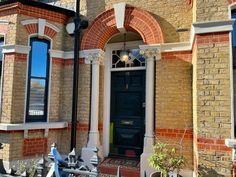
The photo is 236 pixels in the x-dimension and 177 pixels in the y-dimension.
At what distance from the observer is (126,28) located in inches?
244

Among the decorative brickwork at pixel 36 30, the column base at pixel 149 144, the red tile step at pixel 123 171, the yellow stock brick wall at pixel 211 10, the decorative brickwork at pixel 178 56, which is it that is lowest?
the red tile step at pixel 123 171

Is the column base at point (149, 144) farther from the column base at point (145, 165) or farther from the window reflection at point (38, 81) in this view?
the window reflection at point (38, 81)

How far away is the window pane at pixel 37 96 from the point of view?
20.4 feet

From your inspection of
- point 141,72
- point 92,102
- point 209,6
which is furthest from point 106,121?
point 209,6

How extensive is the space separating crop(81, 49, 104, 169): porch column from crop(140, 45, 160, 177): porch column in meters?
1.34

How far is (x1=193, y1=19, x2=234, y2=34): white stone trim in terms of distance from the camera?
4.01 m

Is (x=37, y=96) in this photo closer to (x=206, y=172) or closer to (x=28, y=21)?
(x=28, y=21)

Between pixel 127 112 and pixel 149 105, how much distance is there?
1244mm

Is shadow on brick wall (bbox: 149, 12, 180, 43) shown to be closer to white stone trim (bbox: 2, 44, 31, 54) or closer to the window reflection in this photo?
the window reflection

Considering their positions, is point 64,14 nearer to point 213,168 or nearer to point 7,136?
point 7,136

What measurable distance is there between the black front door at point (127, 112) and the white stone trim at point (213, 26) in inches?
102

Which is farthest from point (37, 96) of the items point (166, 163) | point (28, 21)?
point (166, 163)


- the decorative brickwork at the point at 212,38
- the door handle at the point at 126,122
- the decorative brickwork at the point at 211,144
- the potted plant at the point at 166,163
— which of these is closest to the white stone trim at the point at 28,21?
the door handle at the point at 126,122

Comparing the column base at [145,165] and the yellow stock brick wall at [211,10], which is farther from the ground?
the yellow stock brick wall at [211,10]
